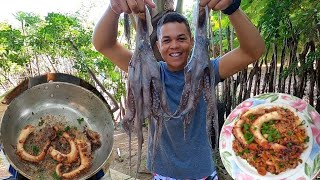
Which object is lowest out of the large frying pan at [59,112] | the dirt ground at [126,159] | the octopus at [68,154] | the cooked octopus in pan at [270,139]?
the dirt ground at [126,159]

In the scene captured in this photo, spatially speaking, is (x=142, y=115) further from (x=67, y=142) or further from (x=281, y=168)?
(x=281, y=168)

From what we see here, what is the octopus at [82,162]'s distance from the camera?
197 cm

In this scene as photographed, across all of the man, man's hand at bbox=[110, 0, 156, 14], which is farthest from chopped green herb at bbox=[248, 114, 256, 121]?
man's hand at bbox=[110, 0, 156, 14]

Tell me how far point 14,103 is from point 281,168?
69.3 inches

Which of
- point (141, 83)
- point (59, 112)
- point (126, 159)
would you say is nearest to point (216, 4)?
point (141, 83)

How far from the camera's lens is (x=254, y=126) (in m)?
2.33

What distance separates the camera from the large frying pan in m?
1.91

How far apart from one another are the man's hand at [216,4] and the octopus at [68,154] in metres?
1.34

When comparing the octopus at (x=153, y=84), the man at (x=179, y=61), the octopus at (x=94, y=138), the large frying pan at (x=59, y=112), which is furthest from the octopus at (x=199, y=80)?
the octopus at (x=94, y=138)

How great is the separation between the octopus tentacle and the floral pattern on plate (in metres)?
1.21

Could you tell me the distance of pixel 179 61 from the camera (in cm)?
154

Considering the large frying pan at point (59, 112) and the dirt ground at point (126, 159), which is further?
the dirt ground at point (126, 159)

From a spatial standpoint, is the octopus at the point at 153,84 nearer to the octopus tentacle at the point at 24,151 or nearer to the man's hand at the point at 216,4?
the man's hand at the point at 216,4

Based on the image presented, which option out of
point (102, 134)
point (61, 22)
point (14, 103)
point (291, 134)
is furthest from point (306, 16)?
point (61, 22)
